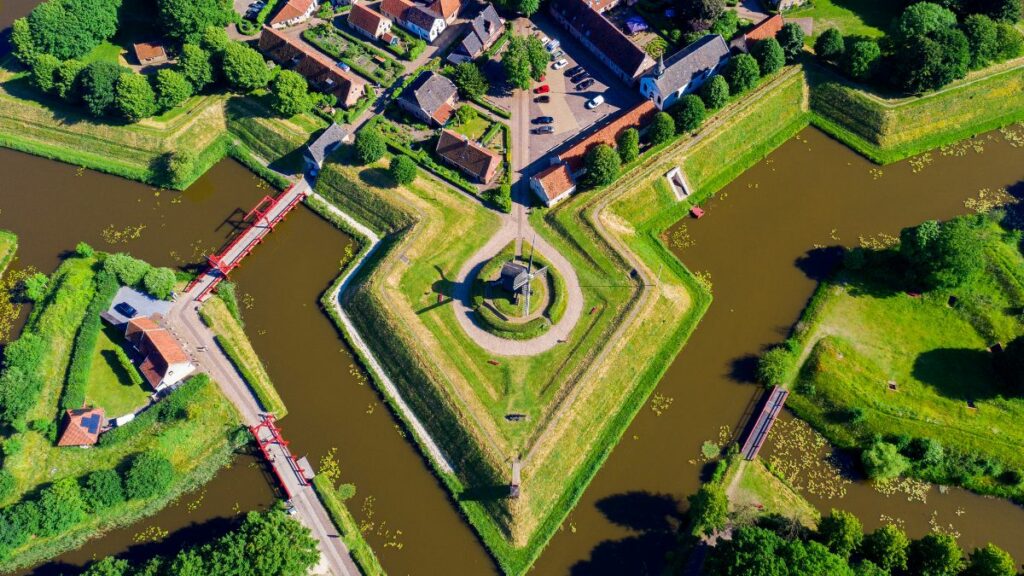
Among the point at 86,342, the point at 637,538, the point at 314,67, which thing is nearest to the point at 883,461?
the point at 637,538

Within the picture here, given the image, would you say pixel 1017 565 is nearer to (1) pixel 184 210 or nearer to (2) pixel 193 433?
(2) pixel 193 433

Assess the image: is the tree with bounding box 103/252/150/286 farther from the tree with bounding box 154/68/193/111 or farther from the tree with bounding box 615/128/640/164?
the tree with bounding box 615/128/640/164

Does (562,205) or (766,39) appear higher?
(766,39)

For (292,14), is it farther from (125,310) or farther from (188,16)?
(125,310)

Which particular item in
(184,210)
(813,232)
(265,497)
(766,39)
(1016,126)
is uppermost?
(1016,126)

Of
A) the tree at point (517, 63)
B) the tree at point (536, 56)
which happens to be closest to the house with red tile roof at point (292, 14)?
the tree at point (517, 63)

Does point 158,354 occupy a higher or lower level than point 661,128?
lower

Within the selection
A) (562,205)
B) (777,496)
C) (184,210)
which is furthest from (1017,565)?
(184,210)
